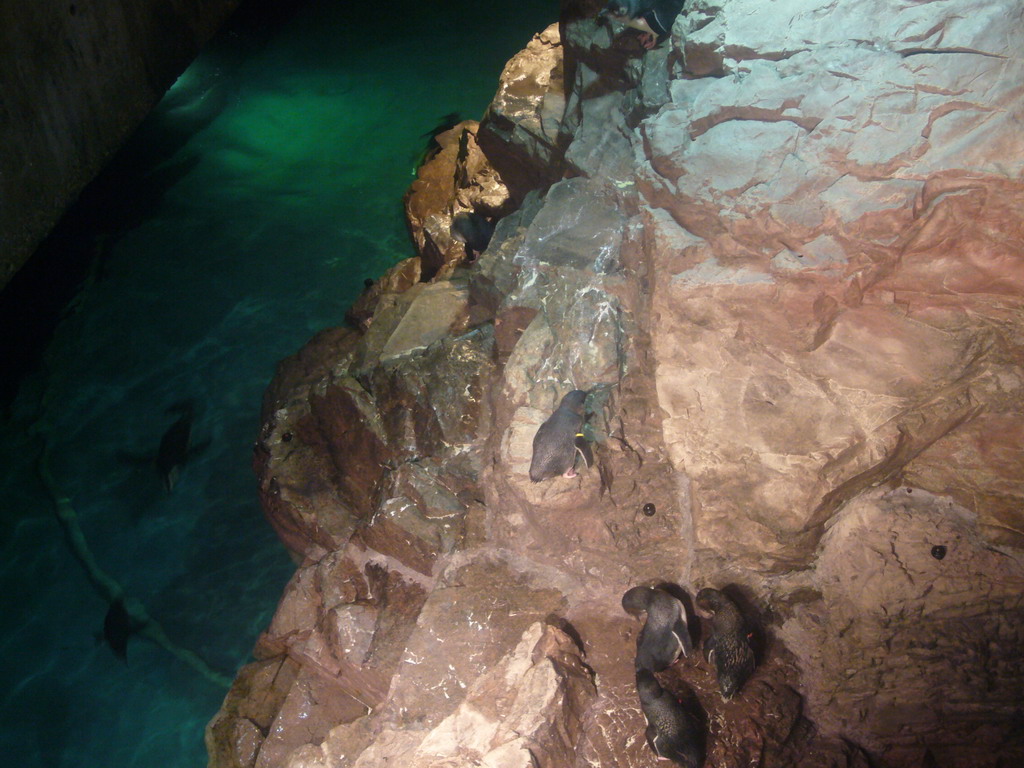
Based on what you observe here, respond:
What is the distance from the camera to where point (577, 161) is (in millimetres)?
6266

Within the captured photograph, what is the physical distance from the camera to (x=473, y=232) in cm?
862

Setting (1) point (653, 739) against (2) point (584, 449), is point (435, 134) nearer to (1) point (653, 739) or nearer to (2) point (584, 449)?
(2) point (584, 449)

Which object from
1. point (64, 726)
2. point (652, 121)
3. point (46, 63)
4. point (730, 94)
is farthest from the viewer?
point (46, 63)

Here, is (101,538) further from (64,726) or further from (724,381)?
(724,381)

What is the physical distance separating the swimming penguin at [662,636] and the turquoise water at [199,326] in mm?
4681

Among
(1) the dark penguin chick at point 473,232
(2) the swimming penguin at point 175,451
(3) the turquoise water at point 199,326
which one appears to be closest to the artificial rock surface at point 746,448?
(3) the turquoise water at point 199,326

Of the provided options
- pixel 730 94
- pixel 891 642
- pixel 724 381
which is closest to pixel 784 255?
pixel 724 381

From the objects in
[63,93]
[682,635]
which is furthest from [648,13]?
[63,93]

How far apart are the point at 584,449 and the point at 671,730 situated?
1.95m

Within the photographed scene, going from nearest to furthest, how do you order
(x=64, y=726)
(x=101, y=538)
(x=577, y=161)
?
(x=577, y=161)
(x=64, y=726)
(x=101, y=538)

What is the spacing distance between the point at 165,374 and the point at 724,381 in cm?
818

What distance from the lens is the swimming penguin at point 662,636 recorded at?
14.4 ft

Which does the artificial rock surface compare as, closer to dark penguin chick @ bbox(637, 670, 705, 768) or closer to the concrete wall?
dark penguin chick @ bbox(637, 670, 705, 768)

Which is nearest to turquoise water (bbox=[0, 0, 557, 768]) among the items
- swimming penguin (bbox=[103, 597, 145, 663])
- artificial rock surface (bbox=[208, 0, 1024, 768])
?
swimming penguin (bbox=[103, 597, 145, 663])
